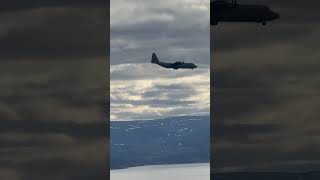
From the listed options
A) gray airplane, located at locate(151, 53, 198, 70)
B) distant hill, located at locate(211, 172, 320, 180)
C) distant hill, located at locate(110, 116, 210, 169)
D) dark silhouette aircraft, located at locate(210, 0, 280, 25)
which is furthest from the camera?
distant hill, located at locate(110, 116, 210, 169)

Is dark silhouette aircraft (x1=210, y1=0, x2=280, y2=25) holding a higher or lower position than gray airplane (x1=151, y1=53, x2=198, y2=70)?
higher

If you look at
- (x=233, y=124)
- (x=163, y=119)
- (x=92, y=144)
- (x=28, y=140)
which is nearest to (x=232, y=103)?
(x=233, y=124)

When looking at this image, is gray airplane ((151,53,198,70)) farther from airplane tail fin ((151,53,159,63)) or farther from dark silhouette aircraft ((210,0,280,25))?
dark silhouette aircraft ((210,0,280,25))

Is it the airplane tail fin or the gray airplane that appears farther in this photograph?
the airplane tail fin

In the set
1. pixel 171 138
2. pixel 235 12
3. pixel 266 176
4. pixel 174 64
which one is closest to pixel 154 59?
pixel 174 64

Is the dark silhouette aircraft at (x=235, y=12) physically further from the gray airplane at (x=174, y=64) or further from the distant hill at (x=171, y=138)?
the gray airplane at (x=174, y=64)

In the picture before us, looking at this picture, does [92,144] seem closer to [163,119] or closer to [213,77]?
[213,77]

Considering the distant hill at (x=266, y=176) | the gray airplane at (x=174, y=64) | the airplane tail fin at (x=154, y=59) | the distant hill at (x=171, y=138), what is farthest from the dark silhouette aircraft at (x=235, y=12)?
the airplane tail fin at (x=154, y=59)

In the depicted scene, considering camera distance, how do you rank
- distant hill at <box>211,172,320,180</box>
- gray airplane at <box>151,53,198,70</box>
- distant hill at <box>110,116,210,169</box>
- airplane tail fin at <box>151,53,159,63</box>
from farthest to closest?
airplane tail fin at <box>151,53,159,63</box>, distant hill at <box>110,116,210,169</box>, gray airplane at <box>151,53,198,70</box>, distant hill at <box>211,172,320,180</box>

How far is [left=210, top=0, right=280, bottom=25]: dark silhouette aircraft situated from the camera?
15.7 meters

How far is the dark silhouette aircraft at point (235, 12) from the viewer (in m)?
15.7

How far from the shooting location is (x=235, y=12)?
1602cm

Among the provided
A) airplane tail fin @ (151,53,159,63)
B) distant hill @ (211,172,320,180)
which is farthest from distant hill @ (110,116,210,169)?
distant hill @ (211,172,320,180)

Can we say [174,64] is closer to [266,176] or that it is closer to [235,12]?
[235,12]
